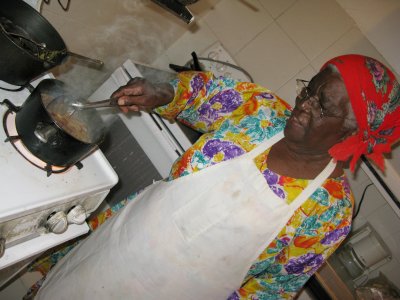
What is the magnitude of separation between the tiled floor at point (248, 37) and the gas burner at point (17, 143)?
34.3 inches

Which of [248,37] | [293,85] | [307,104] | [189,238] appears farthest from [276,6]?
[189,238]

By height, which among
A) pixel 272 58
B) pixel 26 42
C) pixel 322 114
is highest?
pixel 26 42

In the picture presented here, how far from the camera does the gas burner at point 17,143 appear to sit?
94cm

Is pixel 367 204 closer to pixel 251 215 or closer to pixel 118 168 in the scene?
pixel 251 215

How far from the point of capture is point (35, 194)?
0.92 metres

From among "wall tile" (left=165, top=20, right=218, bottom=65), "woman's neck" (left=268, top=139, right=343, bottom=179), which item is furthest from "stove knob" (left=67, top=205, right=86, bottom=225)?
"wall tile" (left=165, top=20, right=218, bottom=65)

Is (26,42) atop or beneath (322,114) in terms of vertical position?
Result: atop

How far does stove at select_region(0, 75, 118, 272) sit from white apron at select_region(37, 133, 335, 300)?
0.59 ft

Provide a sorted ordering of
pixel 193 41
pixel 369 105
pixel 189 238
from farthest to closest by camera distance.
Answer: pixel 193 41 < pixel 189 238 < pixel 369 105

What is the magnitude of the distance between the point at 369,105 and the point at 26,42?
1.14 meters

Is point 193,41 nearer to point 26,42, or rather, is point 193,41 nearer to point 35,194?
point 26,42

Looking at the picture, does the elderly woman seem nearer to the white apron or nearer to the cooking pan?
the white apron

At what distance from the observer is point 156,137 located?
1627mm


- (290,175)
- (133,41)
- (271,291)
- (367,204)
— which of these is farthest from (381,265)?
(133,41)
